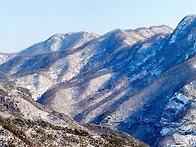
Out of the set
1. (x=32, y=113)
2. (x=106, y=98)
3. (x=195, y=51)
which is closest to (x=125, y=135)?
(x=32, y=113)

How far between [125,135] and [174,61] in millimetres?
81785

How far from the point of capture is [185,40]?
18375 cm

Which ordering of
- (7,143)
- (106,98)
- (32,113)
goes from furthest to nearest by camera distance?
(106,98)
(32,113)
(7,143)

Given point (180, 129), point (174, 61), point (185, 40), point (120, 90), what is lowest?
point (180, 129)

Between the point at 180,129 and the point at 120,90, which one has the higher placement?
the point at 120,90

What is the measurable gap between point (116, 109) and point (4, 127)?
10117cm

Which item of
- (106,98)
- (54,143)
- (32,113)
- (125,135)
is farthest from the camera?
(106,98)

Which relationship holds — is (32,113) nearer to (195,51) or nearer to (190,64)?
(190,64)

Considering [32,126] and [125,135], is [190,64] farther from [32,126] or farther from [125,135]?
A: [32,126]

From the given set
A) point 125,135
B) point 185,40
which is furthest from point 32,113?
point 185,40

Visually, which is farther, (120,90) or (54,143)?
(120,90)

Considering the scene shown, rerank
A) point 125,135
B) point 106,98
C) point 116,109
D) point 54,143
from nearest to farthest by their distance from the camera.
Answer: point 54,143 → point 125,135 → point 116,109 → point 106,98

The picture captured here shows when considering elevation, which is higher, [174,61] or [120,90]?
[174,61]

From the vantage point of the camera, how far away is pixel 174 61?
570ft
